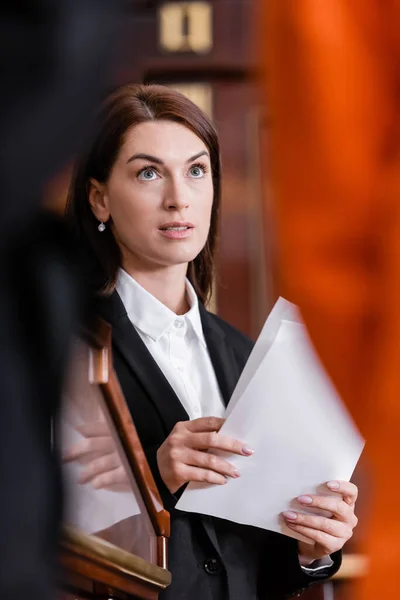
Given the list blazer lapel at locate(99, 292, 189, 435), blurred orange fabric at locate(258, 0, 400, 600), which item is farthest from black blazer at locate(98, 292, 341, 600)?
blurred orange fabric at locate(258, 0, 400, 600)

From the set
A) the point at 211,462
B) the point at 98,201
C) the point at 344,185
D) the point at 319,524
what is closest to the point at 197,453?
the point at 211,462

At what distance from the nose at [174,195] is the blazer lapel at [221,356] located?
111 mm

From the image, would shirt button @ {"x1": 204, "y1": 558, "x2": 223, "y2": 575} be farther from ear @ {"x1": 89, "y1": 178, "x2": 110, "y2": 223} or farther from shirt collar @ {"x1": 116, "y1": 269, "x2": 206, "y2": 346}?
ear @ {"x1": 89, "y1": 178, "x2": 110, "y2": 223}

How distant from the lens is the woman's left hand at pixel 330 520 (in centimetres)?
81

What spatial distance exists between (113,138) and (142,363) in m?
0.19

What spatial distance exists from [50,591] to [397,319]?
0.19 m

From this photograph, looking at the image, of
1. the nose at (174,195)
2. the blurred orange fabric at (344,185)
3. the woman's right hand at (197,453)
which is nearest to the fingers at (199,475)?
the woman's right hand at (197,453)

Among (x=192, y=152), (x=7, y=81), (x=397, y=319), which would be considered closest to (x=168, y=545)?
(x=192, y=152)

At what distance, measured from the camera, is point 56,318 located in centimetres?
42

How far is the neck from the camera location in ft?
2.90

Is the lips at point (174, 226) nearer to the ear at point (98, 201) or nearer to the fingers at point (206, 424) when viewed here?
the ear at point (98, 201)

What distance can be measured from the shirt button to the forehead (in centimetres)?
33

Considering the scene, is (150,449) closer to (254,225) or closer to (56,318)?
(56,318)

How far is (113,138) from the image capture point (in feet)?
2.80
